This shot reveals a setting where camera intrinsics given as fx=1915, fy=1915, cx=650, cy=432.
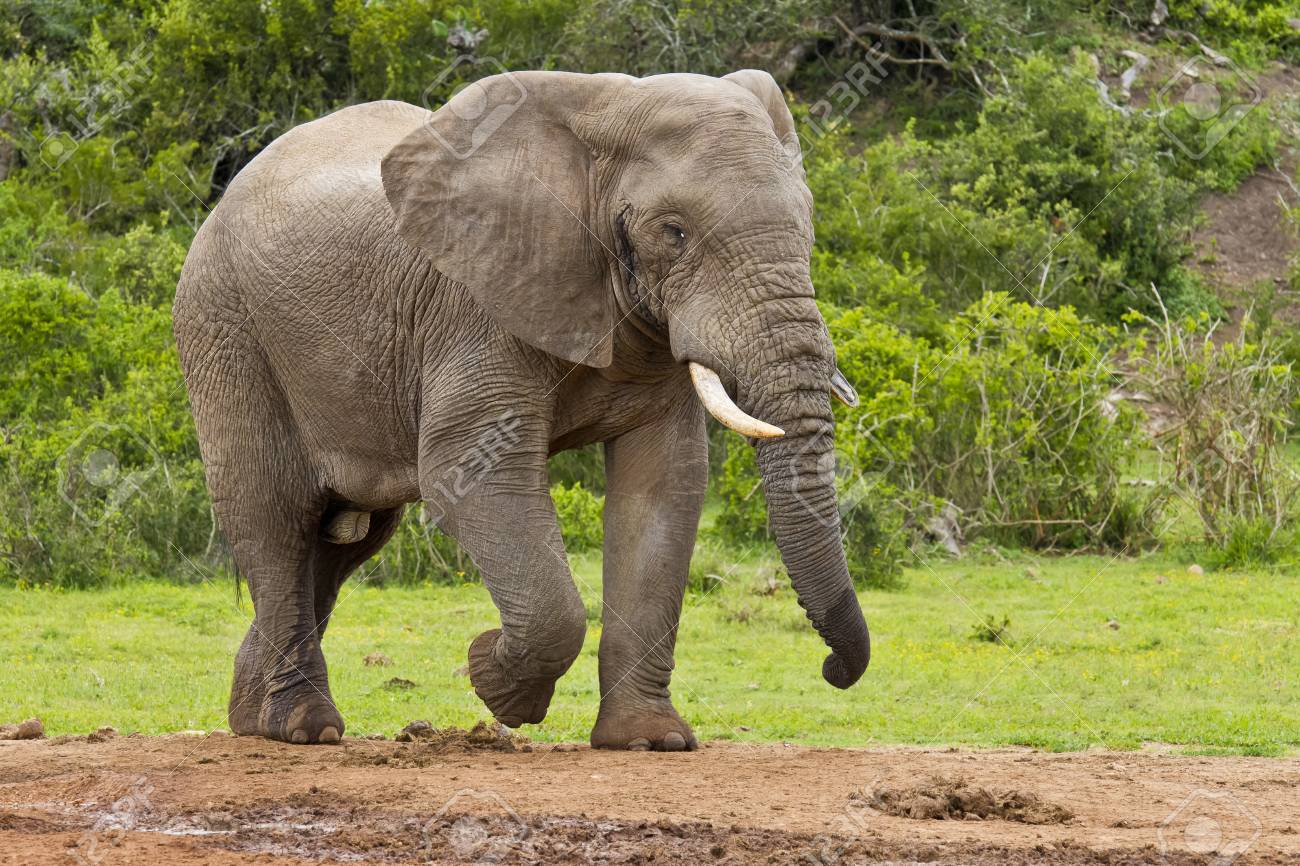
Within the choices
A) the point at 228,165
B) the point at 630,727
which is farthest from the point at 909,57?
the point at 630,727

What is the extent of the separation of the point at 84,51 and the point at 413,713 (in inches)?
728

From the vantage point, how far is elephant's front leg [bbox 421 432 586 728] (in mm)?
7188

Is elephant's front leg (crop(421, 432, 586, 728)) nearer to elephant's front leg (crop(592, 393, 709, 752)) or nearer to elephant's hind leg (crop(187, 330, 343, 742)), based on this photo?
elephant's front leg (crop(592, 393, 709, 752))

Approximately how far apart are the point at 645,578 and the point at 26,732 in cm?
290

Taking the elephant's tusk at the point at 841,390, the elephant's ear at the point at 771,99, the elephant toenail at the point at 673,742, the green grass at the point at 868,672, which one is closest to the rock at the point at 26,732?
the green grass at the point at 868,672

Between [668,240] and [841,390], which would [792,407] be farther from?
[668,240]

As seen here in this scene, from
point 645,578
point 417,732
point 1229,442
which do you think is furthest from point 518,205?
point 1229,442

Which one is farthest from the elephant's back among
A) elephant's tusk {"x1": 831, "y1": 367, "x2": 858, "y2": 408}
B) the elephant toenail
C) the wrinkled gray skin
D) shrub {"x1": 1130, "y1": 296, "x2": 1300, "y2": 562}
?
shrub {"x1": 1130, "y1": 296, "x2": 1300, "y2": 562}

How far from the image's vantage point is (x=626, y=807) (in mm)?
6219

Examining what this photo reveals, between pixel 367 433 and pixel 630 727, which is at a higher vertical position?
pixel 367 433

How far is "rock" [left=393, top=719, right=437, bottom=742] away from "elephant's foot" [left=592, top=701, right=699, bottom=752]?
840 millimetres

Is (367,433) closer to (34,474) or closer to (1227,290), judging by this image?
(34,474)

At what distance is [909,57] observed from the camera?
2611 cm

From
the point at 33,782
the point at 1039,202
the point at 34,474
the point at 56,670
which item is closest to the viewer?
the point at 33,782
